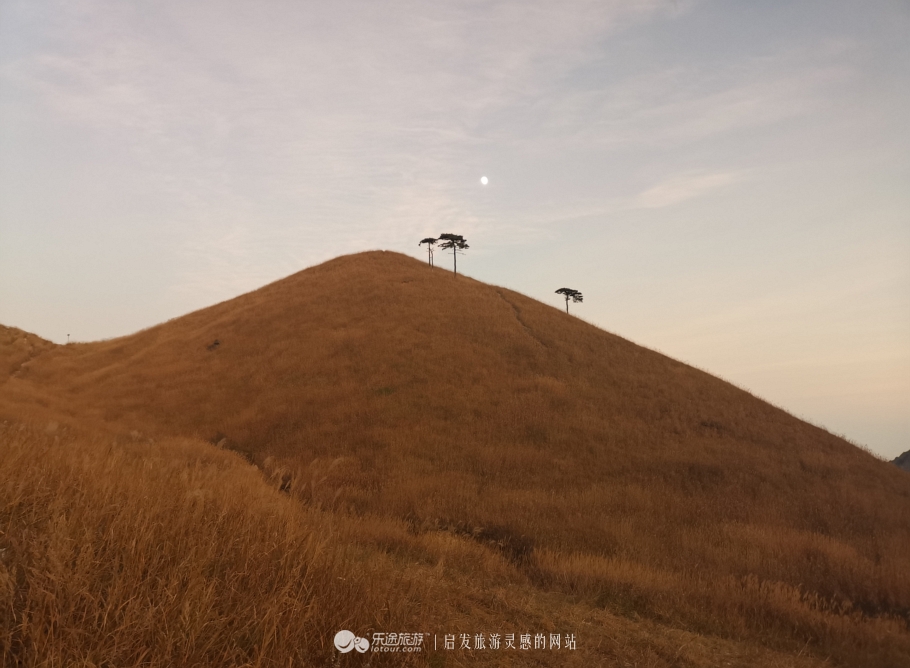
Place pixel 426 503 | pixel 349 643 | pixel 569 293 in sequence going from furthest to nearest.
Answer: pixel 569 293
pixel 426 503
pixel 349 643

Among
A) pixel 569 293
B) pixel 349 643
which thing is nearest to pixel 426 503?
pixel 349 643

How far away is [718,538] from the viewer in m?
11.3

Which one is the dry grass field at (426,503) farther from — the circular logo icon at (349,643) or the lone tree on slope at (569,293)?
the lone tree on slope at (569,293)

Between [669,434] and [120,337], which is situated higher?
[120,337]

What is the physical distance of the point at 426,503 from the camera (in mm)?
11953

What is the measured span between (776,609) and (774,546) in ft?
11.6

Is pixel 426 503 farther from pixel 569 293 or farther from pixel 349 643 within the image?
pixel 569 293

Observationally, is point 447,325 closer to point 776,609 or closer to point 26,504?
point 776,609

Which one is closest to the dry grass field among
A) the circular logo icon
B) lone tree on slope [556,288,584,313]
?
the circular logo icon

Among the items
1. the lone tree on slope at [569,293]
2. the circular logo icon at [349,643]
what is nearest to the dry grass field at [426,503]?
the circular logo icon at [349,643]

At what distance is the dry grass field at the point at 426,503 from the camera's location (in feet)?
11.2

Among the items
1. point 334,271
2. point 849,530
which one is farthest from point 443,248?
point 849,530

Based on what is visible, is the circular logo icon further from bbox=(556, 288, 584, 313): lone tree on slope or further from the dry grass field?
bbox=(556, 288, 584, 313): lone tree on slope

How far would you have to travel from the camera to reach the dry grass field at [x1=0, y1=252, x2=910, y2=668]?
343 cm
